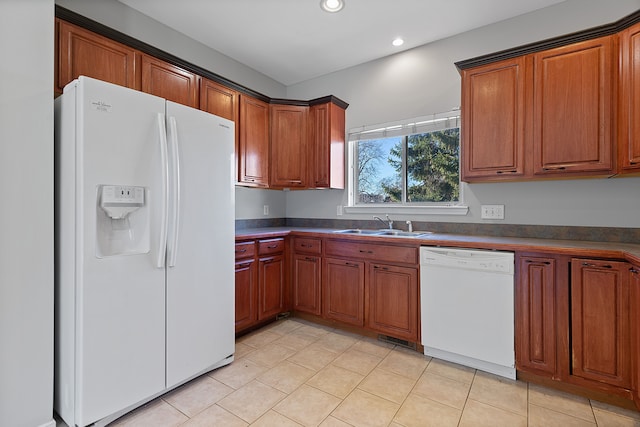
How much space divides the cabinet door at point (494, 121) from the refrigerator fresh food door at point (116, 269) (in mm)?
2273

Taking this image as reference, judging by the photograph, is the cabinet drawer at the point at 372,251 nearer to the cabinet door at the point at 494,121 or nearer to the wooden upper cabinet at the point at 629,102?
the cabinet door at the point at 494,121

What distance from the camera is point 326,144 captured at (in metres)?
3.36

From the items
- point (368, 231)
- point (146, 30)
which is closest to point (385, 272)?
point (368, 231)

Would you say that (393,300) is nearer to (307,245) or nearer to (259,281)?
(307,245)

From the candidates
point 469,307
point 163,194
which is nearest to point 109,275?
point 163,194

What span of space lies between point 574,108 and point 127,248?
301 cm

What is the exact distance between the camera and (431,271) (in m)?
2.36

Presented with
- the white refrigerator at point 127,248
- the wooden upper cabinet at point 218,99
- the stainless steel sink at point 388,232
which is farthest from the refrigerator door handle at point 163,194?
the stainless steel sink at point 388,232

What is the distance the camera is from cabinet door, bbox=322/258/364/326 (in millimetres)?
2752

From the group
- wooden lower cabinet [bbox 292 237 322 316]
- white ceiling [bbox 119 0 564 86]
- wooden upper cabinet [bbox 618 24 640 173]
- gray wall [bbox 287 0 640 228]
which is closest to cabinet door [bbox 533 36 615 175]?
wooden upper cabinet [bbox 618 24 640 173]

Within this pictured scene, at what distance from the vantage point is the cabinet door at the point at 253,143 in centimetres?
310

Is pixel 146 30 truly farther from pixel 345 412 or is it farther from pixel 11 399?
pixel 345 412

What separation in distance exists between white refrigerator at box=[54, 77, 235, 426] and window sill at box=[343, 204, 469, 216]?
71.4 inches

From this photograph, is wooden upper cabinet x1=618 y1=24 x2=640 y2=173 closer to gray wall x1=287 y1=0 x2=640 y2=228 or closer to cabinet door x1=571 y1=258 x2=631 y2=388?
gray wall x1=287 y1=0 x2=640 y2=228
